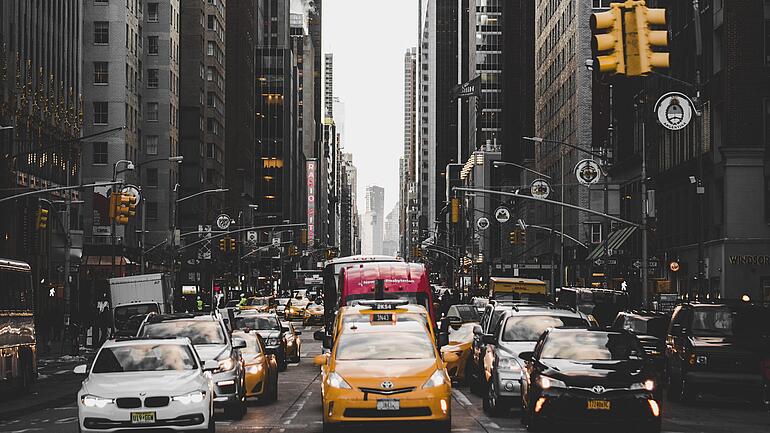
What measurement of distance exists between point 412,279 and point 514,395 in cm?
1221

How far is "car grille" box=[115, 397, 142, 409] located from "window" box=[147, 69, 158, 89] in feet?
348

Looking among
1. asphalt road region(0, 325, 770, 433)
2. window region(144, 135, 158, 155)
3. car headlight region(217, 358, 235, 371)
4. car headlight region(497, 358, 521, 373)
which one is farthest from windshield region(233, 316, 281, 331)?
window region(144, 135, 158, 155)

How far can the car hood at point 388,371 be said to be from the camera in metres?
18.4

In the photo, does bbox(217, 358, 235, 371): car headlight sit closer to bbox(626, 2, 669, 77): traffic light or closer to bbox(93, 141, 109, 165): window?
bbox(626, 2, 669, 77): traffic light

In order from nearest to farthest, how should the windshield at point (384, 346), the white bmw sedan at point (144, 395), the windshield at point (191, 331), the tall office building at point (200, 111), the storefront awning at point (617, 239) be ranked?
the white bmw sedan at point (144, 395) → the windshield at point (384, 346) → the windshield at point (191, 331) → the storefront awning at point (617, 239) → the tall office building at point (200, 111)

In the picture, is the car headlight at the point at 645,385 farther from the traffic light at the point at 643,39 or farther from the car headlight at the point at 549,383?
the traffic light at the point at 643,39

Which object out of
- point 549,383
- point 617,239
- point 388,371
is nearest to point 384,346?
point 388,371

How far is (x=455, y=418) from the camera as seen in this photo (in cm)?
2312

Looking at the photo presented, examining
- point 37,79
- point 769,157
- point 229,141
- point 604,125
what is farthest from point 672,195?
point 229,141

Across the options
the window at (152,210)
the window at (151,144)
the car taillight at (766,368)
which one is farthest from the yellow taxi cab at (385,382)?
the window at (151,144)

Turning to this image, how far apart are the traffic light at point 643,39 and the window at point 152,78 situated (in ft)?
360

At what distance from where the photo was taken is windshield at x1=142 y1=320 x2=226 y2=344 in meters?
25.1

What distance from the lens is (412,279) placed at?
35.4 metres

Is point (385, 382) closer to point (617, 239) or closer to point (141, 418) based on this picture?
point (141, 418)
